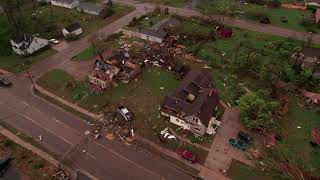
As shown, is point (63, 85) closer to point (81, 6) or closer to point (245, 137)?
point (245, 137)

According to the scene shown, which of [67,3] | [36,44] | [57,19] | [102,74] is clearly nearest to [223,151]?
[102,74]

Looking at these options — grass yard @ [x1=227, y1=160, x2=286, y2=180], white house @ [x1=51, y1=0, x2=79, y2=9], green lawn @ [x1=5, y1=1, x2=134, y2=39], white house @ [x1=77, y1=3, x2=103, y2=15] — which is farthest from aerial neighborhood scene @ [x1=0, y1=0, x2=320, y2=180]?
white house @ [x1=51, y1=0, x2=79, y2=9]

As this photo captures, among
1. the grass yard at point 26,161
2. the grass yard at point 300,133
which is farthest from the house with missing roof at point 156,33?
the grass yard at point 26,161

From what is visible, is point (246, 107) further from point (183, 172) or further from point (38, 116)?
point (38, 116)

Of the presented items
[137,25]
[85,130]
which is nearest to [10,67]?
[85,130]

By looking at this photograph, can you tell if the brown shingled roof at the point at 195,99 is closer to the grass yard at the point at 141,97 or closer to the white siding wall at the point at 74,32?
the grass yard at the point at 141,97

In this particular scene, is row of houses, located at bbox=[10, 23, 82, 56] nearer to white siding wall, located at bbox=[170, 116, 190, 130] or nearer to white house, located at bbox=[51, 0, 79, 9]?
white house, located at bbox=[51, 0, 79, 9]
